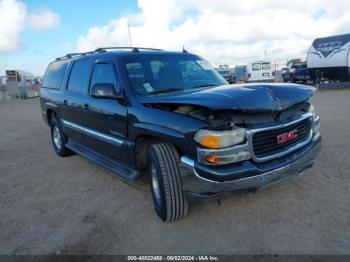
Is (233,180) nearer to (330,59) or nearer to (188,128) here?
(188,128)

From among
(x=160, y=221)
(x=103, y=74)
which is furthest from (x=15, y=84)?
(x=160, y=221)

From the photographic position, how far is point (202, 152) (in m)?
2.85

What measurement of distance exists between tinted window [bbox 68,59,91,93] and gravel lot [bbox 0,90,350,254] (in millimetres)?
1457

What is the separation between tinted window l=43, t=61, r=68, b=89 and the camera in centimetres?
590

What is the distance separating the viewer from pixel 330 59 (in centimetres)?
1900

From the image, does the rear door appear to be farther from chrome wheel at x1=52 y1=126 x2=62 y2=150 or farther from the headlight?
chrome wheel at x1=52 y1=126 x2=62 y2=150

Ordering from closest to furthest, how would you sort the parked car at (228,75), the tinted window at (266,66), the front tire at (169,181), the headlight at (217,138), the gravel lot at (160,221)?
1. the headlight at (217,138)
2. the gravel lot at (160,221)
3. the front tire at (169,181)
4. the tinted window at (266,66)
5. the parked car at (228,75)

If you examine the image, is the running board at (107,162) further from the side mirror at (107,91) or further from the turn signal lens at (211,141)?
the turn signal lens at (211,141)

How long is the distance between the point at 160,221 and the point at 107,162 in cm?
136

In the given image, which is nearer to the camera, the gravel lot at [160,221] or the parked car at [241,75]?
the gravel lot at [160,221]

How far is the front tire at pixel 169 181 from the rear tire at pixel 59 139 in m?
3.39

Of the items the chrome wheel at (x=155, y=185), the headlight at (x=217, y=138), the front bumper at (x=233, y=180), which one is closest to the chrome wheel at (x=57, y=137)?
the chrome wheel at (x=155, y=185)

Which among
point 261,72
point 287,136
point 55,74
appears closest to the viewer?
point 287,136

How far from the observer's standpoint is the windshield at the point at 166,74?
3.87 meters
